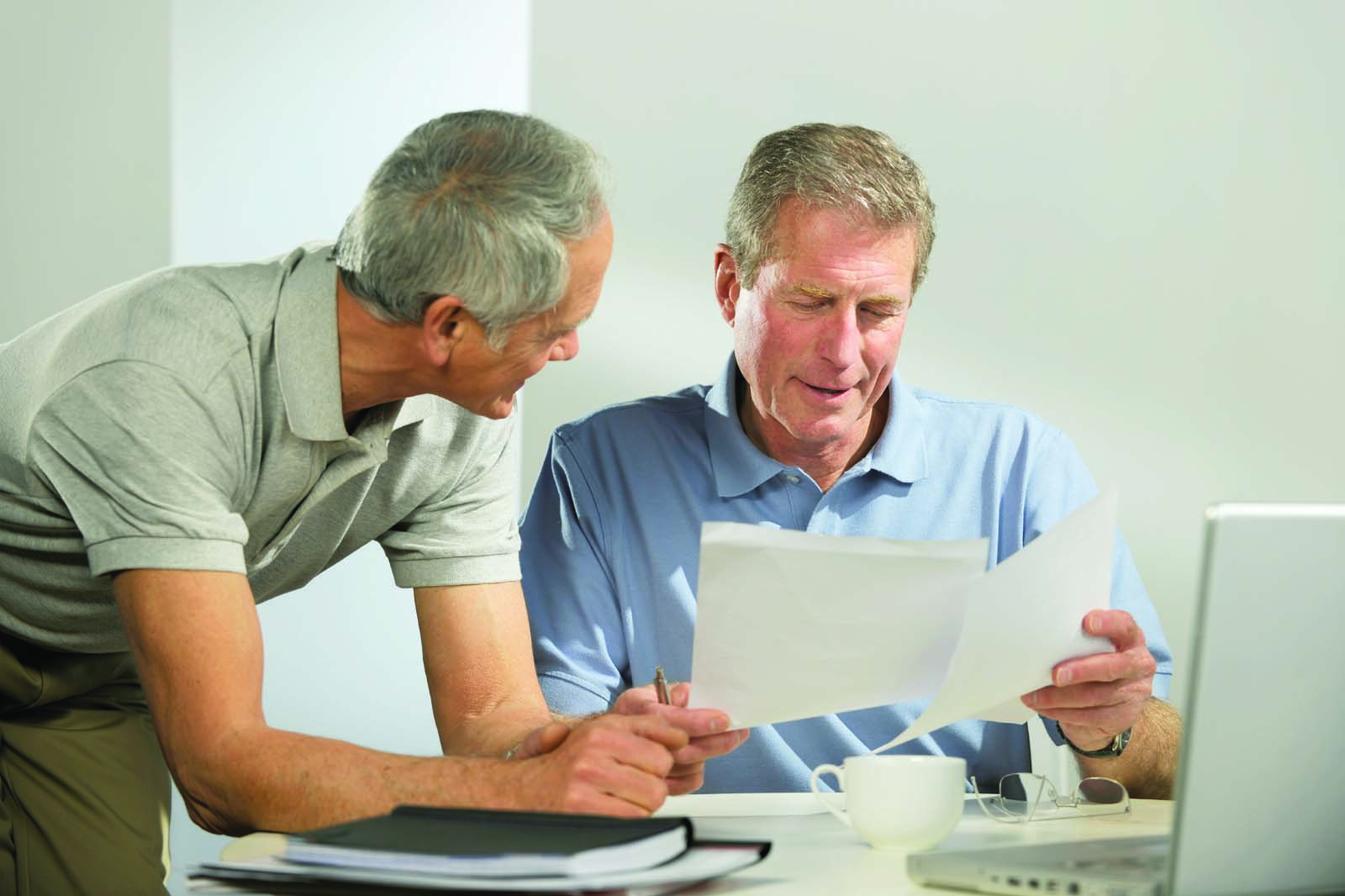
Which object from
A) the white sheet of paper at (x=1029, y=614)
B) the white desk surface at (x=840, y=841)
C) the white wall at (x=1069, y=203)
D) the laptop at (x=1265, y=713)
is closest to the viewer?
the laptop at (x=1265, y=713)

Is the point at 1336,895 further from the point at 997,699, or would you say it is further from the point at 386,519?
the point at 386,519

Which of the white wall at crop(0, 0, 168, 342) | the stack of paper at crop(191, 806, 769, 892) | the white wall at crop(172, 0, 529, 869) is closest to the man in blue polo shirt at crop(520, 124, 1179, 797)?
the stack of paper at crop(191, 806, 769, 892)

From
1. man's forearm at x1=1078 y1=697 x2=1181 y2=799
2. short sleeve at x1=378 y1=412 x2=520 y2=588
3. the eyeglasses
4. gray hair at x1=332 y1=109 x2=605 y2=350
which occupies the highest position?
gray hair at x1=332 y1=109 x2=605 y2=350

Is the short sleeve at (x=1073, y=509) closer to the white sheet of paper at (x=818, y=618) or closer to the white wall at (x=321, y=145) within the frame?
the white sheet of paper at (x=818, y=618)

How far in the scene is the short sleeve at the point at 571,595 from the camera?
1.72 meters

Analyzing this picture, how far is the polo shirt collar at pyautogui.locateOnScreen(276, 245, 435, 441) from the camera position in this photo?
1.34 m

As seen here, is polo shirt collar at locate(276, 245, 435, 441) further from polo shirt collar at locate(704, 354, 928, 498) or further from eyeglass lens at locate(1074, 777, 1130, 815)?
eyeglass lens at locate(1074, 777, 1130, 815)

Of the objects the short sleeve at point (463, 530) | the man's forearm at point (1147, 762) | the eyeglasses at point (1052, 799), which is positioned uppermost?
the short sleeve at point (463, 530)

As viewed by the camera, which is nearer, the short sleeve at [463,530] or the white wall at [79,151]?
the short sleeve at [463,530]

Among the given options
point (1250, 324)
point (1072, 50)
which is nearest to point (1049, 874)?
point (1250, 324)

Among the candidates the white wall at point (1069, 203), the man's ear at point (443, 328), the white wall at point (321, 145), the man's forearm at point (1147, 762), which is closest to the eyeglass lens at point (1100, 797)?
the man's forearm at point (1147, 762)

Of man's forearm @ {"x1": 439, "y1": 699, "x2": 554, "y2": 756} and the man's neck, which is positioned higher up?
the man's neck

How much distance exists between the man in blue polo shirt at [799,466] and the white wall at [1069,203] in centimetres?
67

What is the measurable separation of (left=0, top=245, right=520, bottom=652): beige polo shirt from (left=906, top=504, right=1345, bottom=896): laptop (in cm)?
83
